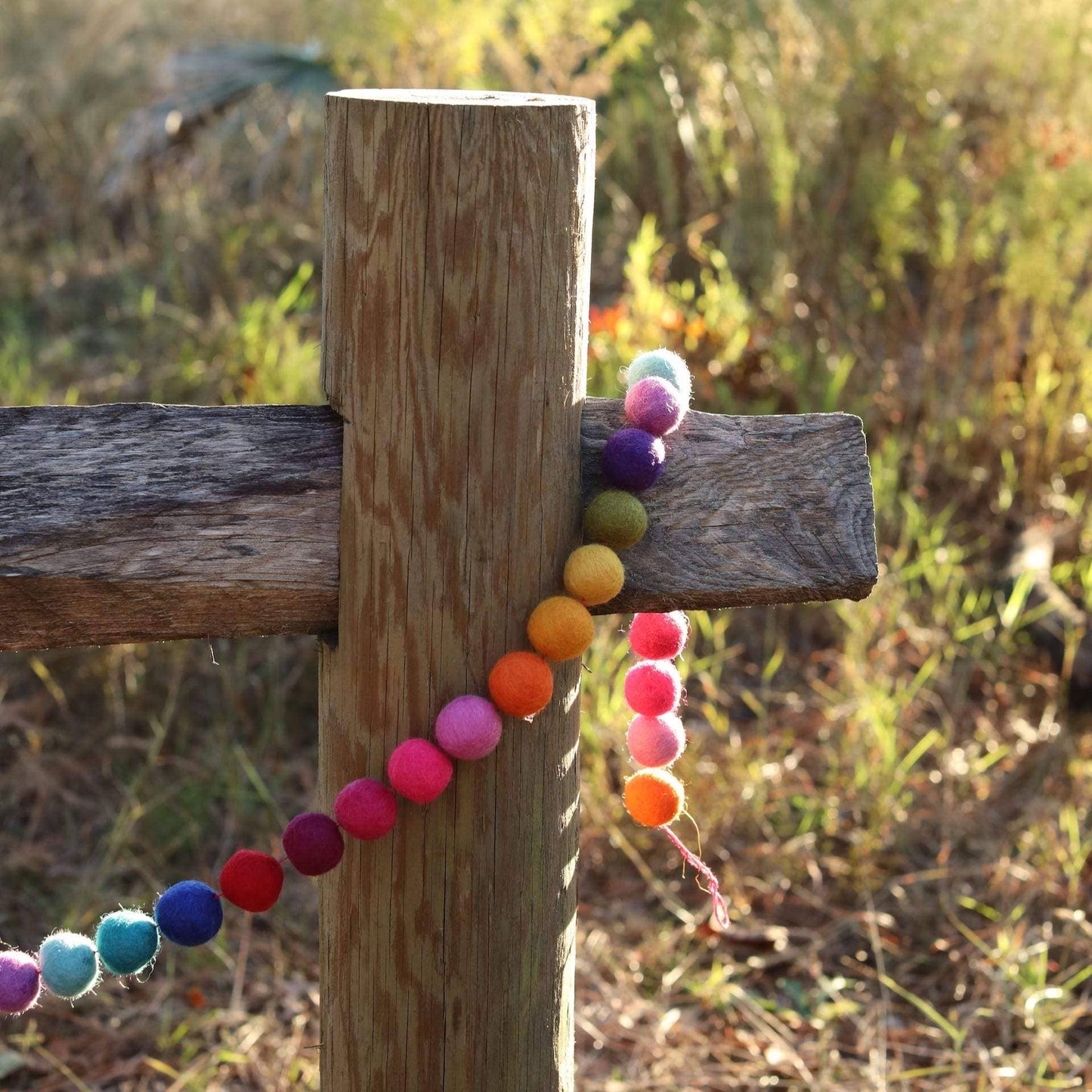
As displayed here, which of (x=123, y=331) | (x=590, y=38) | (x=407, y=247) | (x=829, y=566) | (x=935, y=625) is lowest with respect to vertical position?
(x=935, y=625)

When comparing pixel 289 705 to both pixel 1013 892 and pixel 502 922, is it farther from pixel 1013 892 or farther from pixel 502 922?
pixel 502 922

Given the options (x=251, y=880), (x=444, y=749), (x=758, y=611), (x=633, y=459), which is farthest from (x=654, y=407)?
(x=758, y=611)

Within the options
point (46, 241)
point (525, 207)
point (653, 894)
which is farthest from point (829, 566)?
point (46, 241)

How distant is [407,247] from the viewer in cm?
128

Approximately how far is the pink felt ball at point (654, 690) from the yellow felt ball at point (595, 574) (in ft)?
0.80

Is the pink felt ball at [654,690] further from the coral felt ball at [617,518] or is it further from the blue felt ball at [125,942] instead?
the blue felt ball at [125,942]

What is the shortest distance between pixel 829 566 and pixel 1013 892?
1758 mm

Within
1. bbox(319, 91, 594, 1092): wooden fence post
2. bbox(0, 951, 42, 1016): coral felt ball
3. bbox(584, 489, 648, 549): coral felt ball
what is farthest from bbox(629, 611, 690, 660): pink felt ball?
bbox(0, 951, 42, 1016): coral felt ball

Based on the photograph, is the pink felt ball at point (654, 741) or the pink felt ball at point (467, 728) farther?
the pink felt ball at point (654, 741)

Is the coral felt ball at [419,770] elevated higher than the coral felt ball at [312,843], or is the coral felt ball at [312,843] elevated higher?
the coral felt ball at [419,770]

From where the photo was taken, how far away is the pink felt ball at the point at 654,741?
159 centimetres

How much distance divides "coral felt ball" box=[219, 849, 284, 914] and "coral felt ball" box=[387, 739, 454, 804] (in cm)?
19

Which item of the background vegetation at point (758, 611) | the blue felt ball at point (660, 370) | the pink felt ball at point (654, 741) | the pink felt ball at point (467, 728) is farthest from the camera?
the background vegetation at point (758, 611)

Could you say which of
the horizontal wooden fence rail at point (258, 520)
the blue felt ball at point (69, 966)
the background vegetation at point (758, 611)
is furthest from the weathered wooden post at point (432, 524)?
the background vegetation at point (758, 611)
